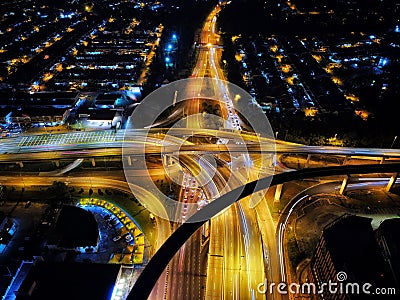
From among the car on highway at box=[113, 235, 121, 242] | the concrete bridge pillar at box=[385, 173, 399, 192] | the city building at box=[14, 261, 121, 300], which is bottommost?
the city building at box=[14, 261, 121, 300]

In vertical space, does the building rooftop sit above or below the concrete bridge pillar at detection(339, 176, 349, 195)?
below

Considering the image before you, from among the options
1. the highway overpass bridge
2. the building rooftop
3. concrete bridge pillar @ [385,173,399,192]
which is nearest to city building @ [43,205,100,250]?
the highway overpass bridge

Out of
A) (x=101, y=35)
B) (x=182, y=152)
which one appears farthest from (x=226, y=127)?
(x=101, y=35)

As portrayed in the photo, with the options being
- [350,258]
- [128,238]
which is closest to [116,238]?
[128,238]

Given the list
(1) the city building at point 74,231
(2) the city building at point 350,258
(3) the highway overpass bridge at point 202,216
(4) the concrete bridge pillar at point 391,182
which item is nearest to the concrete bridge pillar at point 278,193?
(3) the highway overpass bridge at point 202,216

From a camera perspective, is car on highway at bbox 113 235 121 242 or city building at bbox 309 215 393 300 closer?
city building at bbox 309 215 393 300

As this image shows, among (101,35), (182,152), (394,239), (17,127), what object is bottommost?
(394,239)

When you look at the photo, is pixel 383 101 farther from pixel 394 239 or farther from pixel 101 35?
pixel 101 35

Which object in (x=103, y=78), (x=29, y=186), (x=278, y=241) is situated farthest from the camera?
(x=103, y=78)

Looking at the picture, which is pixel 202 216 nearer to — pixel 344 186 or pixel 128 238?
pixel 128 238

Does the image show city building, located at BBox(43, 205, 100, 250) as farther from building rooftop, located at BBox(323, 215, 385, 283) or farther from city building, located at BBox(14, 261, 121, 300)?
building rooftop, located at BBox(323, 215, 385, 283)

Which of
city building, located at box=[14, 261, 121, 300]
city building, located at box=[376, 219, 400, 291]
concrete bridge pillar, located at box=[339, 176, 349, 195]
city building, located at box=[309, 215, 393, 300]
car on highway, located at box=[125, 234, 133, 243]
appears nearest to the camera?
city building, located at box=[309, 215, 393, 300]
